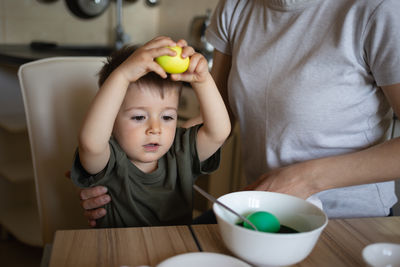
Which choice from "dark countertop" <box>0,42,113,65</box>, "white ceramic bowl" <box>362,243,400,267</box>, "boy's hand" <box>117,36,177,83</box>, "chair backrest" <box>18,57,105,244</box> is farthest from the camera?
"dark countertop" <box>0,42,113,65</box>

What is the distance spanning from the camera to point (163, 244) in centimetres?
66

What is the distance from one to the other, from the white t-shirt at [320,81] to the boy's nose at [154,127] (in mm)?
306

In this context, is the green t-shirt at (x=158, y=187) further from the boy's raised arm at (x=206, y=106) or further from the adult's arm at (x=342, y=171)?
the adult's arm at (x=342, y=171)

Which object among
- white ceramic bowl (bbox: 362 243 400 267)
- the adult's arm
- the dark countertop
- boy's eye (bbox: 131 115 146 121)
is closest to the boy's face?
boy's eye (bbox: 131 115 146 121)

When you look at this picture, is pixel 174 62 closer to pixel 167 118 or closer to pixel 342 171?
pixel 167 118

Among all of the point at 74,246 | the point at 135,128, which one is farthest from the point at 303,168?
the point at 74,246

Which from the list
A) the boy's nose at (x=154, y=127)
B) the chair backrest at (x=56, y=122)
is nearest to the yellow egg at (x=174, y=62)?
the boy's nose at (x=154, y=127)

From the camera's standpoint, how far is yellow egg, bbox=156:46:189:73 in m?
0.71

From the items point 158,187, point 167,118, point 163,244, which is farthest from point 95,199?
point 163,244

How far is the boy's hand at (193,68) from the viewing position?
2.45ft

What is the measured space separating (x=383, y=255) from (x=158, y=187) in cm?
56

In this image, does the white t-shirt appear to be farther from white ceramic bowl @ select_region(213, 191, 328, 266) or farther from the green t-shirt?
white ceramic bowl @ select_region(213, 191, 328, 266)

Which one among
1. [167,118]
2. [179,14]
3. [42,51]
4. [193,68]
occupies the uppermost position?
[193,68]

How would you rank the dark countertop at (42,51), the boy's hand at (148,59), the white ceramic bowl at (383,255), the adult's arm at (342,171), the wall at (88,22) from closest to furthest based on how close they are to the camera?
the white ceramic bowl at (383,255)
the boy's hand at (148,59)
the adult's arm at (342,171)
the dark countertop at (42,51)
the wall at (88,22)
